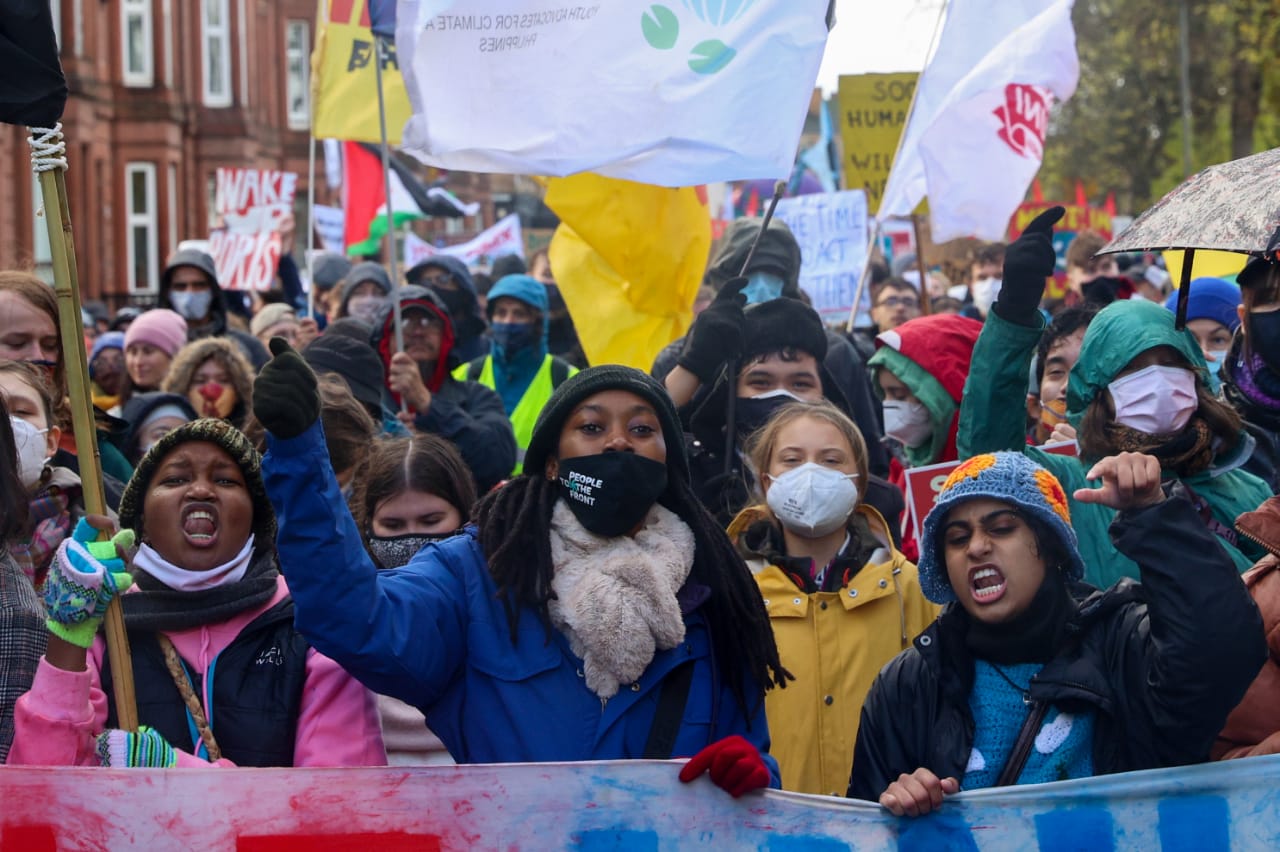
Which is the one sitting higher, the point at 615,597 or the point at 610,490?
the point at 610,490

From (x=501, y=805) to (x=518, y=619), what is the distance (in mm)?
362

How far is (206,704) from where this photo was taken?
3.46 meters

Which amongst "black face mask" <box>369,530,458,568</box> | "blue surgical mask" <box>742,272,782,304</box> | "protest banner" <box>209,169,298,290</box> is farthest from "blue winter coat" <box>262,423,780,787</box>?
"protest banner" <box>209,169,298,290</box>

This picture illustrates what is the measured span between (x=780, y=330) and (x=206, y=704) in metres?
2.50

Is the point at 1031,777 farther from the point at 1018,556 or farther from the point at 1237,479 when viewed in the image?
the point at 1237,479

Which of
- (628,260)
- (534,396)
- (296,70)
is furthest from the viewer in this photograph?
(296,70)

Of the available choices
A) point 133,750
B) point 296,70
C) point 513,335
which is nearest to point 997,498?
point 133,750

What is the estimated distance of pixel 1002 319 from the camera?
4238 mm

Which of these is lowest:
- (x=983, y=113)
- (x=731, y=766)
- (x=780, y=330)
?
(x=731, y=766)

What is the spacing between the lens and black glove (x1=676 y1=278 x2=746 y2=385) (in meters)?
5.08

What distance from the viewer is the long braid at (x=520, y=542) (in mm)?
3324

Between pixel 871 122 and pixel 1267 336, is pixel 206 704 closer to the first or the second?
pixel 1267 336

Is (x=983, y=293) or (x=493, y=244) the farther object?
(x=493, y=244)

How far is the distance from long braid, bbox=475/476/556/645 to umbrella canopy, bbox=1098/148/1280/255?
1.34m
